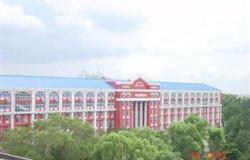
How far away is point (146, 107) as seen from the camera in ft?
185

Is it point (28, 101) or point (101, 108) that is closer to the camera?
point (28, 101)

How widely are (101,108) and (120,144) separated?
2088 cm

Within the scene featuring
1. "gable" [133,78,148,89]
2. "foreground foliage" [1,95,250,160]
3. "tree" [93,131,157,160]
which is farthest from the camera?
"gable" [133,78,148,89]

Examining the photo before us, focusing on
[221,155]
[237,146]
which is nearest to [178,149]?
[221,155]

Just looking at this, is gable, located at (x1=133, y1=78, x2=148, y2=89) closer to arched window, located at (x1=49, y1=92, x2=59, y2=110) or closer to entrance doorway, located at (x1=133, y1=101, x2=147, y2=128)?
entrance doorway, located at (x1=133, y1=101, x2=147, y2=128)

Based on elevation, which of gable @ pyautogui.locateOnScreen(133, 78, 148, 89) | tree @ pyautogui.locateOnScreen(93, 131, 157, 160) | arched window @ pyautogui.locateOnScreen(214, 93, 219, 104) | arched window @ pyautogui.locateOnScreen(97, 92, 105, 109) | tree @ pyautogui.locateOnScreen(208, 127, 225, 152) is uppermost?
gable @ pyautogui.locateOnScreen(133, 78, 148, 89)

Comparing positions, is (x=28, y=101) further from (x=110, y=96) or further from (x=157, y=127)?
(x=157, y=127)

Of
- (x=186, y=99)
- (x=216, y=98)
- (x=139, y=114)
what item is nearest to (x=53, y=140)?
(x=139, y=114)

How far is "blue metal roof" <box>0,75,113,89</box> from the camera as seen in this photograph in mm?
42675

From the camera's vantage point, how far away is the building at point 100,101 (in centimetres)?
4244

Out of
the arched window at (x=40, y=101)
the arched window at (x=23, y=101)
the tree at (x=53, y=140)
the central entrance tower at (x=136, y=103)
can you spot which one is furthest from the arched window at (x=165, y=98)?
the tree at (x=53, y=140)

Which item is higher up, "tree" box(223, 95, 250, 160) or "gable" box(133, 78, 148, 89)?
"gable" box(133, 78, 148, 89)

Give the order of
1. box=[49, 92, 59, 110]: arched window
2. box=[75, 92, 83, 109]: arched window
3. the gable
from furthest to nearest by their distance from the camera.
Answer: the gable
box=[75, 92, 83, 109]: arched window
box=[49, 92, 59, 110]: arched window

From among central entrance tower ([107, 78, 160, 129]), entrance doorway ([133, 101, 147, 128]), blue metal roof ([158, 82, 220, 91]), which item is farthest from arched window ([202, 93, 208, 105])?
entrance doorway ([133, 101, 147, 128])
